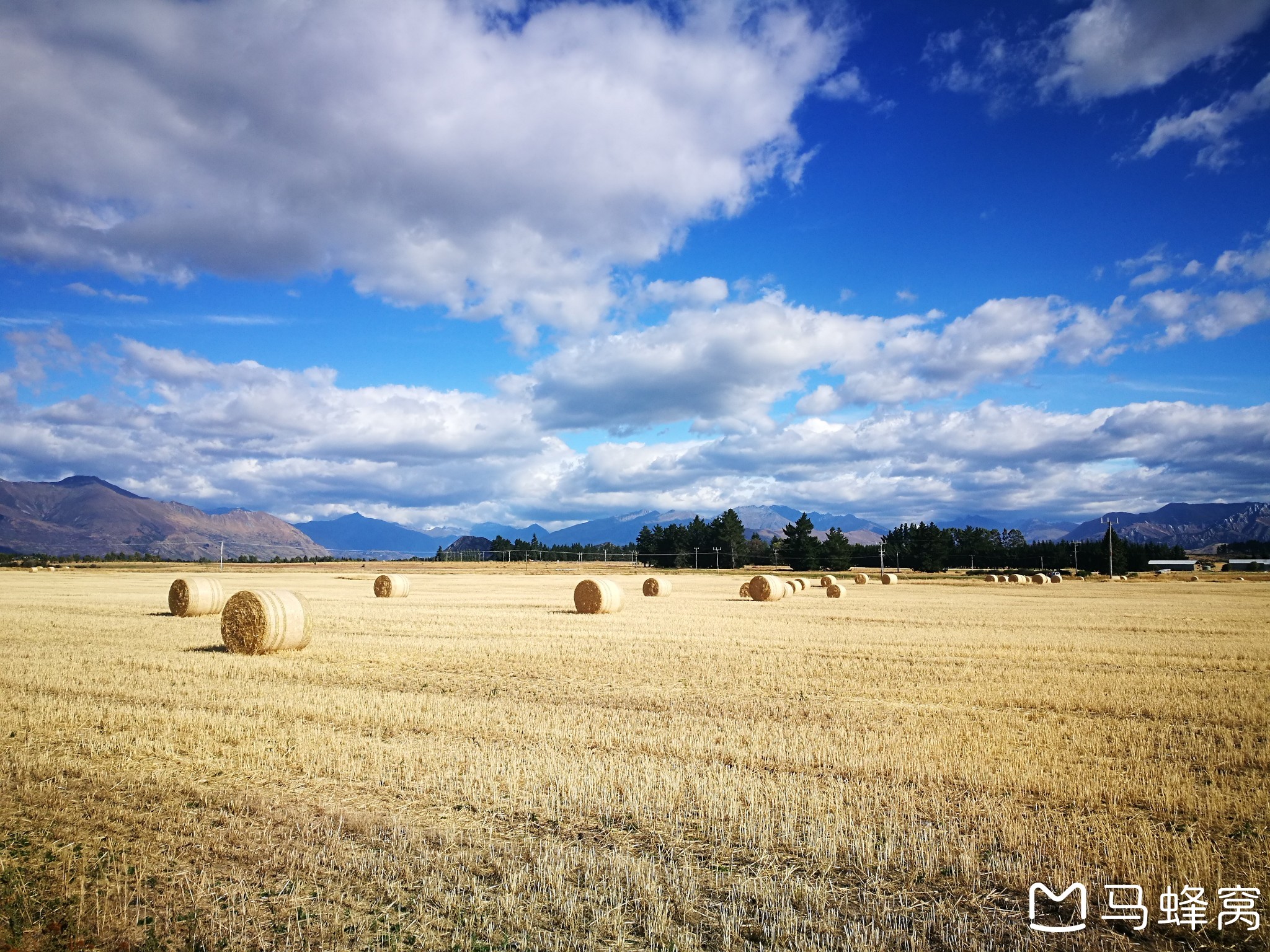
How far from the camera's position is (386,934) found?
15.2 feet

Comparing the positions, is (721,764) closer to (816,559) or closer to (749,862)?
(749,862)

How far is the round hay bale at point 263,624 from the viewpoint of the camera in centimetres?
1616

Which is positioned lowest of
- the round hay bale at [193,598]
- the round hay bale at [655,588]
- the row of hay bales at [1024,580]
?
the row of hay bales at [1024,580]

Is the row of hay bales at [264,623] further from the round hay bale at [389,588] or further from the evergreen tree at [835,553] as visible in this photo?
the evergreen tree at [835,553]

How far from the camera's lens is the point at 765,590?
122 feet

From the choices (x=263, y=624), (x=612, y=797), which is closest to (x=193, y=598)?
(x=263, y=624)

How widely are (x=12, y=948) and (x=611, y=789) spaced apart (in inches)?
176

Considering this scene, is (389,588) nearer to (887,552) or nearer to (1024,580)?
(1024,580)

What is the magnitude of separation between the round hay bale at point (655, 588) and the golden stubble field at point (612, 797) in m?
24.8

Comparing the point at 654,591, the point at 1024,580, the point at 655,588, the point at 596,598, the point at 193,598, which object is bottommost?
the point at 1024,580

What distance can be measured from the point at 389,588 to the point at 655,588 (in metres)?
14.1

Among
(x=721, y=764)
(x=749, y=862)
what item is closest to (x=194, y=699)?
(x=721, y=764)
